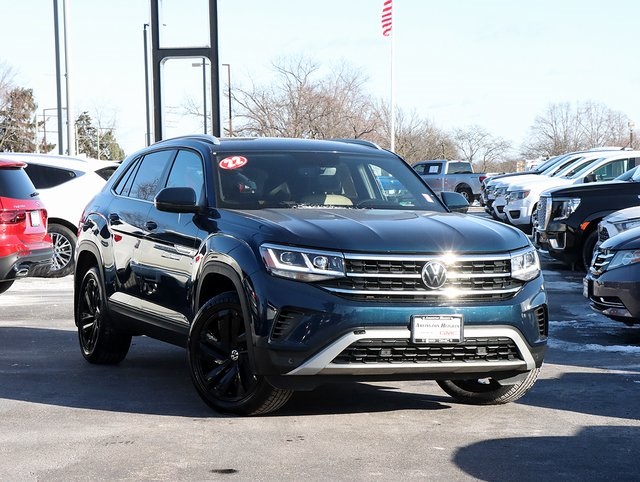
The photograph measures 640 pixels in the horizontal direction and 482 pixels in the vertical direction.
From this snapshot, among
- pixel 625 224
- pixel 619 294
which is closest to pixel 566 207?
pixel 625 224

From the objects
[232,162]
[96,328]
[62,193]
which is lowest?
[96,328]

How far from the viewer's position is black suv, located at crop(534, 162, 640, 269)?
54.1ft

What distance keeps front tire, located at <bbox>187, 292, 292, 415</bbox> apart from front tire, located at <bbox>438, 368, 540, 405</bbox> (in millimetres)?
1316

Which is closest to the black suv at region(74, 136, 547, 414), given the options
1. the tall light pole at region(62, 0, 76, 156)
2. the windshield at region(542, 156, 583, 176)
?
the windshield at region(542, 156, 583, 176)

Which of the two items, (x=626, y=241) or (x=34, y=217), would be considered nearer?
(x=626, y=241)

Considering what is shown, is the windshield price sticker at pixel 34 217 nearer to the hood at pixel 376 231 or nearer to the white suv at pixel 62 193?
the white suv at pixel 62 193

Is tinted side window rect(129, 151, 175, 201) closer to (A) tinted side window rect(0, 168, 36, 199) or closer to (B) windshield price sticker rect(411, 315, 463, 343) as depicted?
(B) windshield price sticker rect(411, 315, 463, 343)

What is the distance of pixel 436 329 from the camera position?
20.6 ft

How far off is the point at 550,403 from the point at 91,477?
3.11 meters

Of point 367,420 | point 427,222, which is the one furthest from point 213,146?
point 367,420

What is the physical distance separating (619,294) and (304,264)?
4.34 m

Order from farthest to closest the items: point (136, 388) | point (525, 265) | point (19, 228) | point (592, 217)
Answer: point (592, 217) → point (19, 228) → point (136, 388) → point (525, 265)

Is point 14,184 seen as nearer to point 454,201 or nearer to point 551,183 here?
point 454,201

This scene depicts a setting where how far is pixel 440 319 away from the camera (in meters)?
6.30
